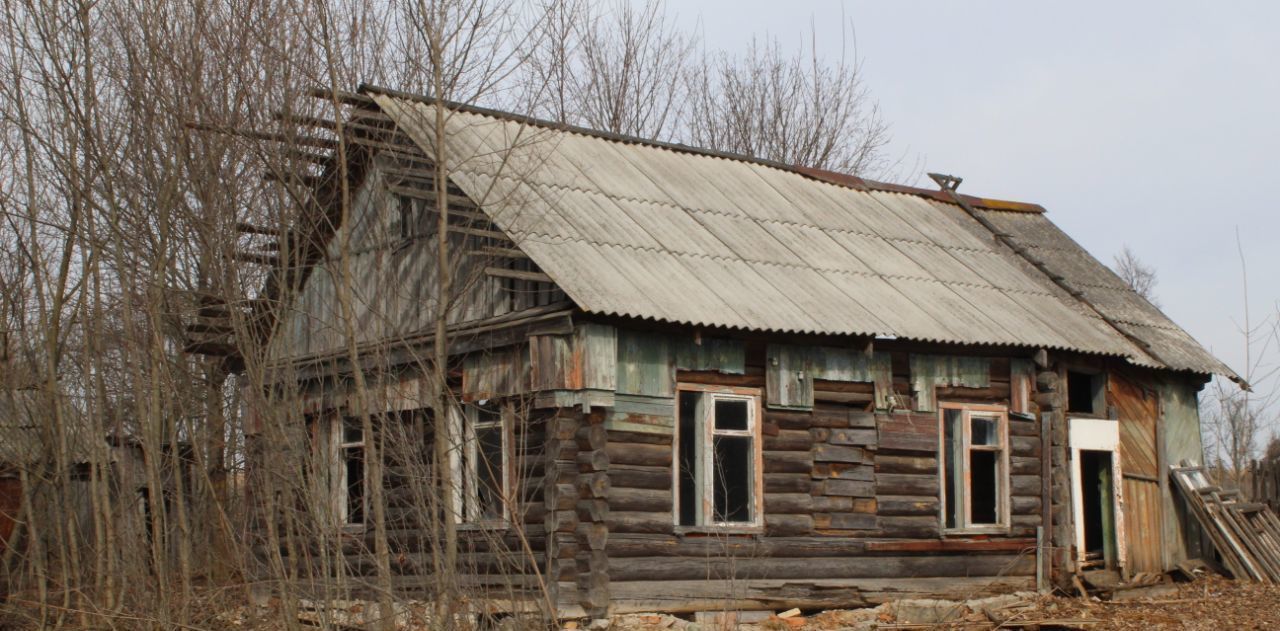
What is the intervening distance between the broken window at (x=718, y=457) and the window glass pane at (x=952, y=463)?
2.76 meters

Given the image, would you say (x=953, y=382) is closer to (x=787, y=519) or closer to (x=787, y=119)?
(x=787, y=519)

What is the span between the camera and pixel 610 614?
43.0ft

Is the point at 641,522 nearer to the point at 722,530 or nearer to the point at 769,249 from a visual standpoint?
the point at 722,530

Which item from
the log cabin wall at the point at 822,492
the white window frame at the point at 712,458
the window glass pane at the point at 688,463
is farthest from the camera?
the window glass pane at the point at 688,463

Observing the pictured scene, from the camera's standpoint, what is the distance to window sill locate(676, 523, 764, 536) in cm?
1376

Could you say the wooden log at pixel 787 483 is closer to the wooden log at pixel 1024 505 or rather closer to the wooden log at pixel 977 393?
the wooden log at pixel 977 393

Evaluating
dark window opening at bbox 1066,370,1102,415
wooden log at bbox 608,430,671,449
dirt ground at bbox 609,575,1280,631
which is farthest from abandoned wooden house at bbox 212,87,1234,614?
dark window opening at bbox 1066,370,1102,415

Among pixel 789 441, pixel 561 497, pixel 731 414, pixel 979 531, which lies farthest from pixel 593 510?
pixel 979 531

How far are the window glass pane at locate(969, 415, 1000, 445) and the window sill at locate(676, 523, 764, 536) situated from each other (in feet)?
11.2

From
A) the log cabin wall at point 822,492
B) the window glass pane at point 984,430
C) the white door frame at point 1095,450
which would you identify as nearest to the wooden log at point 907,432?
the log cabin wall at point 822,492

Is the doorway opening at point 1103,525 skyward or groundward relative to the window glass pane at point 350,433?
groundward

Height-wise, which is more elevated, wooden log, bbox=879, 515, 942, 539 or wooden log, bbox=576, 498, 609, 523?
wooden log, bbox=576, 498, 609, 523

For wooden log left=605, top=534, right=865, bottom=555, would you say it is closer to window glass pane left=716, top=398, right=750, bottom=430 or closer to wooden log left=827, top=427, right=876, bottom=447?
wooden log left=827, top=427, right=876, bottom=447

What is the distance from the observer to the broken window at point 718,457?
1403cm
